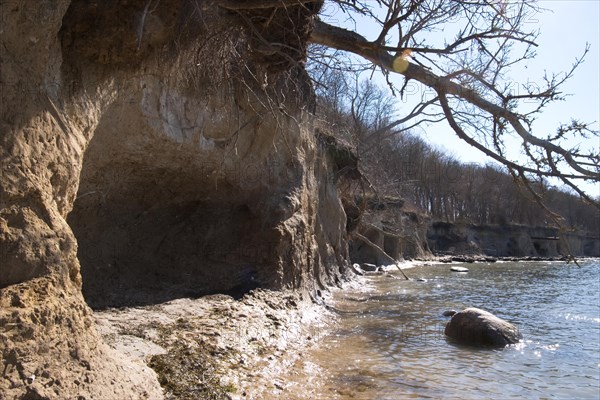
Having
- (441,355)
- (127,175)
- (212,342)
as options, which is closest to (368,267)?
(441,355)

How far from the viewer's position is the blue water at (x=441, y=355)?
18.5 ft

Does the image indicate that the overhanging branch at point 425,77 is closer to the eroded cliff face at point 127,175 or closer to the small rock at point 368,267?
the eroded cliff face at point 127,175

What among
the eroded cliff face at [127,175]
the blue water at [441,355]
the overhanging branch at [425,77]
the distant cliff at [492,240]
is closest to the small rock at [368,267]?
the blue water at [441,355]

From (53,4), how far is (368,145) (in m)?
15.9

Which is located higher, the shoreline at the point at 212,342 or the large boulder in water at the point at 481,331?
the shoreline at the point at 212,342

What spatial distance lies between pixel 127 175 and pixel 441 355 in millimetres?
5407

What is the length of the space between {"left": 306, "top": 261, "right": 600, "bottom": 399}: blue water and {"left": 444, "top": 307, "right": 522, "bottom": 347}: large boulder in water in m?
0.21

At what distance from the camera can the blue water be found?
18.5 feet

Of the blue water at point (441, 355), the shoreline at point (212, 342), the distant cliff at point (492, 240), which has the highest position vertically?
the distant cliff at point (492, 240)

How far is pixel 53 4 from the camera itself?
2.92m

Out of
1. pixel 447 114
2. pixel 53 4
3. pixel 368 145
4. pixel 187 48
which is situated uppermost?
pixel 368 145

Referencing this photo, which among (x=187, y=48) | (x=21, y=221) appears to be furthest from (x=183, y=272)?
(x=21, y=221)

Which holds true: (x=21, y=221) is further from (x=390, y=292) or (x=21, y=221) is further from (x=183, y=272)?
(x=390, y=292)

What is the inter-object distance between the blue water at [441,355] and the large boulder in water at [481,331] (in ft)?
0.69
